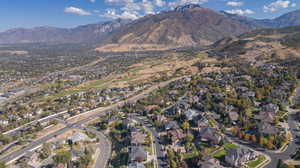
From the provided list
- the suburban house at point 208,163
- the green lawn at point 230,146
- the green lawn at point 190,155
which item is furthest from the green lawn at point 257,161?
the green lawn at point 190,155

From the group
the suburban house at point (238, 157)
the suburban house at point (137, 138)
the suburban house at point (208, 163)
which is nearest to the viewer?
the suburban house at point (208, 163)

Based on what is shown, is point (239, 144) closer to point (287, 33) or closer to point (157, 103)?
point (157, 103)

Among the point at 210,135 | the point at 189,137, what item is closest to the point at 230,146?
the point at 210,135

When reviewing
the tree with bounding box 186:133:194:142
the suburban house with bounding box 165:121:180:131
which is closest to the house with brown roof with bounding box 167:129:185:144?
the tree with bounding box 186:133:194:142

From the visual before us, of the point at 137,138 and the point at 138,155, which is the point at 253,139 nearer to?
the point at 138,155

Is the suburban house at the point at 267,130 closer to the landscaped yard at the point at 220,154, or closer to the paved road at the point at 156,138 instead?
the landscaped yard at the point at 220,154

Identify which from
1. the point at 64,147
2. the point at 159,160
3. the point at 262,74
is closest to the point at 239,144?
the point at 159,160

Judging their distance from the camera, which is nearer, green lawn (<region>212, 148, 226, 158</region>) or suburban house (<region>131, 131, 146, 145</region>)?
green lawn (<region>212, 148, 226, 158</region>)

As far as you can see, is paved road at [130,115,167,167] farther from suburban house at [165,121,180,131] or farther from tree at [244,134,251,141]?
tree at [244,134,251,141]

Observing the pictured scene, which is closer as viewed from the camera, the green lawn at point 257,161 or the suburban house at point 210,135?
the green lawn at point 257,161

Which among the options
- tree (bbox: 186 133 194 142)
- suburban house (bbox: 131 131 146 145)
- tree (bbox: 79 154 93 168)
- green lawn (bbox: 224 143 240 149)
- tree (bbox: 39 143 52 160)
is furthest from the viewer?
suburban house (bbox: 131 131 146 145)
